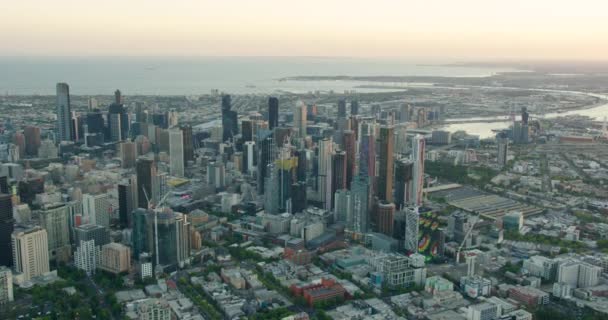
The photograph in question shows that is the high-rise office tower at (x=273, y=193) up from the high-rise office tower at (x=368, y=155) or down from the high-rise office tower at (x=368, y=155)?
down

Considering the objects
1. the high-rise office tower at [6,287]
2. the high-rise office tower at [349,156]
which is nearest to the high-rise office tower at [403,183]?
the high-rise office tower at [349,156]

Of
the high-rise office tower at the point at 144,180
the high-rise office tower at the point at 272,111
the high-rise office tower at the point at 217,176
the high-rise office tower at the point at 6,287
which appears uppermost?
the high-rise office tower at the point at 272,111

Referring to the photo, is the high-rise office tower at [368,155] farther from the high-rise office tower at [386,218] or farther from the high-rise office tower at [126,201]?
the high-rise office tower at [126,201]

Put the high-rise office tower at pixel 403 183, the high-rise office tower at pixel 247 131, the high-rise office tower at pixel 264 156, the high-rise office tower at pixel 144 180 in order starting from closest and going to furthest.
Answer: the high-rise office tower at pixel 144 180
the high-rise office tower at pixel 403 183
the high-rise office tower at pixel 264 156
the high-rise office tower at pixel 247 131

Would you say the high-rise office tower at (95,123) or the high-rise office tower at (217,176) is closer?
the high-rise office tower at (217,176)

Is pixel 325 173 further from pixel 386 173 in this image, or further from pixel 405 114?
pixel 405 114

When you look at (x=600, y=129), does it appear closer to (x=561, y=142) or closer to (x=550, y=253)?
(x=561, y=142)

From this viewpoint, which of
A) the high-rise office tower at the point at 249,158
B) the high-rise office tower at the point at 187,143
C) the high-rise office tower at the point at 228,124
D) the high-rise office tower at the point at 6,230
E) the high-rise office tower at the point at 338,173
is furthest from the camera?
the high-rise office tower at the point at 228,124

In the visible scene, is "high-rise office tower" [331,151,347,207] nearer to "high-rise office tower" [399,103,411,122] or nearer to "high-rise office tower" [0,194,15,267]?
"high-rise office tower" [0,194,15,267]
